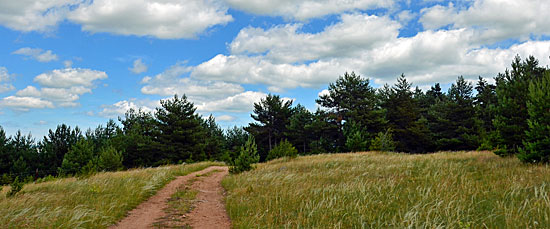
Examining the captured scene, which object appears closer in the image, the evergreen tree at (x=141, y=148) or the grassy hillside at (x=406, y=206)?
the grassy hillside at (x=406, y=206)

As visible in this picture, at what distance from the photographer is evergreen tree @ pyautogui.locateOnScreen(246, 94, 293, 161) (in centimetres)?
5447

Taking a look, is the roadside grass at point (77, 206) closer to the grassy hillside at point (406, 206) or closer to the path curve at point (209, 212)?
the path curve at point (209, 212)

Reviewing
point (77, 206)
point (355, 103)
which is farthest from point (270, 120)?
point (77, 206)

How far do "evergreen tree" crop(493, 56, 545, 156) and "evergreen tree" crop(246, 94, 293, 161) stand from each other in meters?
39.7

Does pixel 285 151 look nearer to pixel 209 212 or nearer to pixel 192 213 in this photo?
pixel 209 212

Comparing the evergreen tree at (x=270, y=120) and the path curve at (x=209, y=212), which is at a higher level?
the evergreen tree at (x=270, y=120)

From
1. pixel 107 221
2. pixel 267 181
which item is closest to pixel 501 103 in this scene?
pixel 267 181

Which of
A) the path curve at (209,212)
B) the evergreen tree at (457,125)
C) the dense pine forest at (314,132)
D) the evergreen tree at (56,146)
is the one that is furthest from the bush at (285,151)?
the evergreen tree at (56,146)

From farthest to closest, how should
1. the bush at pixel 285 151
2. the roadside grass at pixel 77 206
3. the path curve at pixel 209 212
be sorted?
the bush at pixel 285 151
the path curve at pixel 209 212
the roadside grass at pixel 77 206

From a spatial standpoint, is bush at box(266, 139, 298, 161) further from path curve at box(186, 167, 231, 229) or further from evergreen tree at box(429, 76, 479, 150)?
evergreen tree at box(429, 76, 479, 150)

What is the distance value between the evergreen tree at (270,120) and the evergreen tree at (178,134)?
36.8ft

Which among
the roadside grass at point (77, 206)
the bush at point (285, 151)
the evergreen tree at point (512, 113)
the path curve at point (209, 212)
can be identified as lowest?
the path curve at point (209, 212)

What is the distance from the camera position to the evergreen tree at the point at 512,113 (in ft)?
48.3

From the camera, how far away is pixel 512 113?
14.9m
